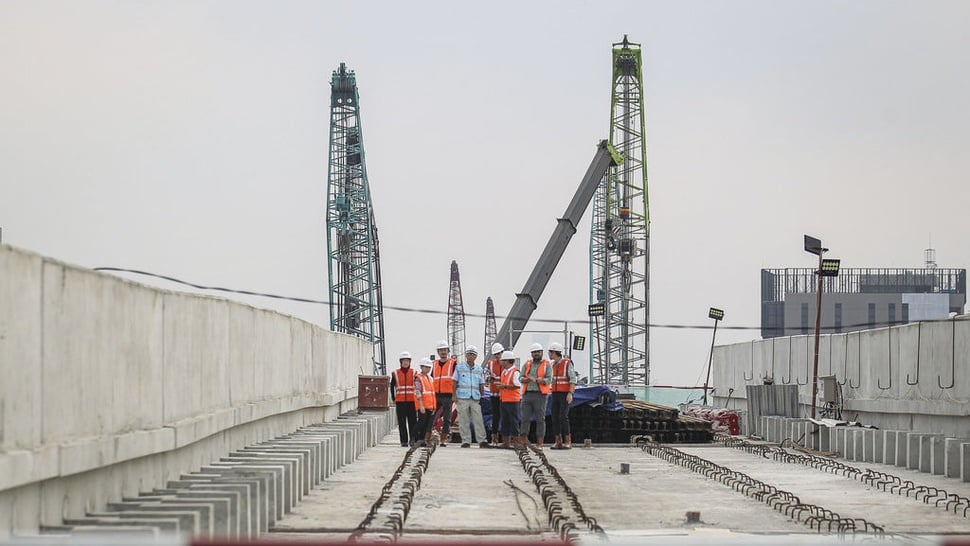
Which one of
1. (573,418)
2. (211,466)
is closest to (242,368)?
(211,466)

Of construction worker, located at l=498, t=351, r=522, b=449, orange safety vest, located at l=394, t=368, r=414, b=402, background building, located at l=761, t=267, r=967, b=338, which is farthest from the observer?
background building, located at l=761, t=267, r=967, b=338

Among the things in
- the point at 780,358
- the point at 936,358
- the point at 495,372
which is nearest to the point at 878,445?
the point at 936,358

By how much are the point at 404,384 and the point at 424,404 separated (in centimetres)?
70

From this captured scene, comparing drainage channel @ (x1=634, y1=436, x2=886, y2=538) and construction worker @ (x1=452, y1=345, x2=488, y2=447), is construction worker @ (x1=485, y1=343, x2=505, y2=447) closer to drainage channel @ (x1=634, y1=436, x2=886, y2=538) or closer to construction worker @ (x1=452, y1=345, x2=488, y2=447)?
construction worker @ (x1=452, y1=345, x2=488, y2=447)

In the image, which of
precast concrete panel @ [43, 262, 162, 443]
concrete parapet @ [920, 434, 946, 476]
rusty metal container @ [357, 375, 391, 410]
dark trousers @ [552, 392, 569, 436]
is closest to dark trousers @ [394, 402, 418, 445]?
dark trousers @ [552, 392, 569, 436]

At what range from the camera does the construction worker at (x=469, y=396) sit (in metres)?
26.5

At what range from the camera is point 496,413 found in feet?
88.9

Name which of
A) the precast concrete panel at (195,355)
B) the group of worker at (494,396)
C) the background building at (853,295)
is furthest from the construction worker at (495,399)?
the background building at (853,295)

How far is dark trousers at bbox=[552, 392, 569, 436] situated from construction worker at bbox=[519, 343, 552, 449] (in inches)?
11.6

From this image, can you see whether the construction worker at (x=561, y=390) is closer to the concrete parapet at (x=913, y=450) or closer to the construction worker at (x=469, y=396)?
the construction worker at (x=469, y=396)

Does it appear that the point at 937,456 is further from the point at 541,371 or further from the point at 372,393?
the point at 372,393

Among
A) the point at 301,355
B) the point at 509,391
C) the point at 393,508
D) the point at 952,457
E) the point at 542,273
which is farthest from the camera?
the point at 542,273

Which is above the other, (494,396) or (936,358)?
(936,358)

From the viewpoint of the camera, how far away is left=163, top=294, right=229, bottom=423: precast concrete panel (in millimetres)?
12602
